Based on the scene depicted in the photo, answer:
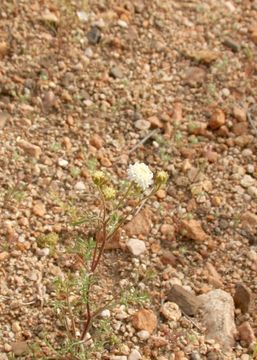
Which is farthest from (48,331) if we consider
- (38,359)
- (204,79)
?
(204,79)

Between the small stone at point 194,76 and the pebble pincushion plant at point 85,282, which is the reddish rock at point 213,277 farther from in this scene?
the small stone at point 194,76

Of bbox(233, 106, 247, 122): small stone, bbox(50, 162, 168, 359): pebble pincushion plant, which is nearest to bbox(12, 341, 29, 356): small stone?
bbox(50, 162, 168, 359): pebble pincushion plant

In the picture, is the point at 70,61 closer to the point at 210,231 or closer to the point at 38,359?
the point at 210,231

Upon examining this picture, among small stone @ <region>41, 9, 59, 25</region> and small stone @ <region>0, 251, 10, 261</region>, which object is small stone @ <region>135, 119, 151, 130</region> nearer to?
small stone @ <region>41, 9, 59, 25</region>

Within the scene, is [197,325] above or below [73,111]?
below

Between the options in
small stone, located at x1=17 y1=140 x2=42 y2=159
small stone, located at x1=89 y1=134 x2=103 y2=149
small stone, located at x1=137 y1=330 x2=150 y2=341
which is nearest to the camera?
small stone, located at x1=137 y1=330 x2=150 y2=341

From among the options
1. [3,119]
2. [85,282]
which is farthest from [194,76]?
[85,282]

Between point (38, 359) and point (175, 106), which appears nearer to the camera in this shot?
point (38, 359)

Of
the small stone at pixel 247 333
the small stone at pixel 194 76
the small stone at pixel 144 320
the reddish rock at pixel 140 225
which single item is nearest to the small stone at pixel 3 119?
the reddish rock at pixel 140 225

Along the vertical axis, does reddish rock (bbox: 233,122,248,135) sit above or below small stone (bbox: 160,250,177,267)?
above
